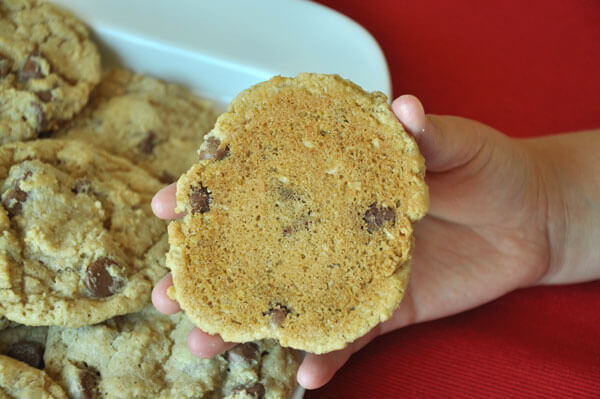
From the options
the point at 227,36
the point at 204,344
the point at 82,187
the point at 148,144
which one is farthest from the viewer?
the point at 227,36

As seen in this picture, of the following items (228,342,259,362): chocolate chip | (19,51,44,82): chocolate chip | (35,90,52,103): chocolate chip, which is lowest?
(228,342,259,362): chocolate chip

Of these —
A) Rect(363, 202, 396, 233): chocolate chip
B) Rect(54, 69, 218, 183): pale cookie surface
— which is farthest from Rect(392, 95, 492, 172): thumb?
Rect(54, 69, 218, 183): pale cookie surface

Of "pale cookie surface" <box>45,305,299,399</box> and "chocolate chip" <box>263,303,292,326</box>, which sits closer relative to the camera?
"chocolate chip" <box>263,303,292,326</box>

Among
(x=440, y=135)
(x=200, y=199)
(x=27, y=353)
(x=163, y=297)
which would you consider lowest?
(x=27, y=353)

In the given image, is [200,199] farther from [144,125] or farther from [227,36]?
[227,36]

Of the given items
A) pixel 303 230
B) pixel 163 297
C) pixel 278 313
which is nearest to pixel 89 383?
pixel 163 297

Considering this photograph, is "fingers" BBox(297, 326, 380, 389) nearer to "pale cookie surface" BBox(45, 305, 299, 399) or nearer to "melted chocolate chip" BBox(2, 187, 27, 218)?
"pale cookie surface" BBox(45, 305, 299, 399)

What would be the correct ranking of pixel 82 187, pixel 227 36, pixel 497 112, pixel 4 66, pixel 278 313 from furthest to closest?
pixel 497 112 → pixel 227 36 → pixel 4 66 → pixel 82 187 → pixel 278 313

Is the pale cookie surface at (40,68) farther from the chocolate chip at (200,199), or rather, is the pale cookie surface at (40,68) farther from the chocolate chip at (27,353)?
the chocolate chip at (200,199)
